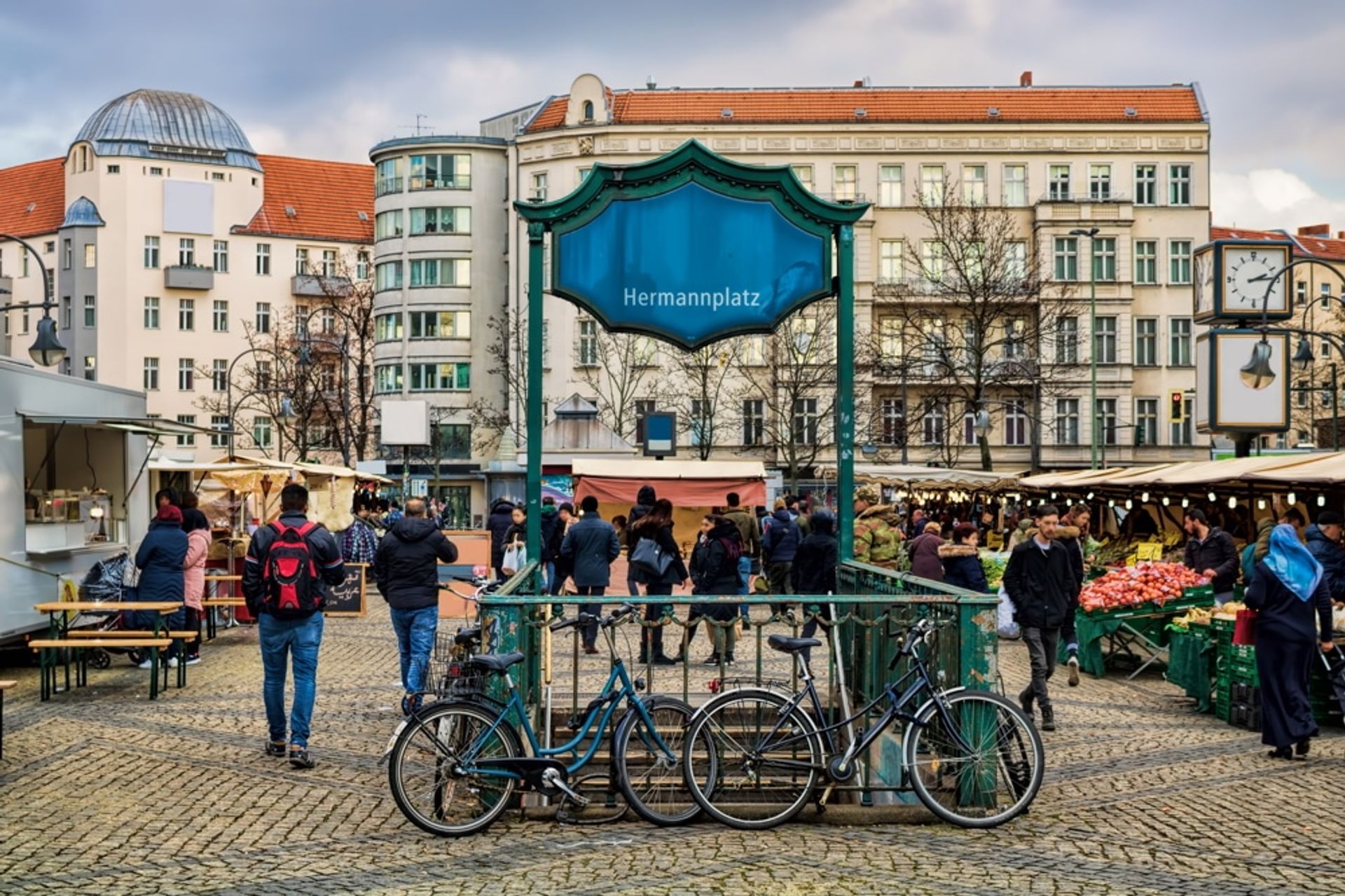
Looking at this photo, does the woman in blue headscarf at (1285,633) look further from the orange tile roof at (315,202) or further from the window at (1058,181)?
the orange tile roof at (315,202)

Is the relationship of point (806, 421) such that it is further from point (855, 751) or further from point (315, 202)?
point (855, 751)

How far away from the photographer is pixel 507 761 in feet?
31.4

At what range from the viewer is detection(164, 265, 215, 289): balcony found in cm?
9256

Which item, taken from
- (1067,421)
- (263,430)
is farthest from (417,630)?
(263,430)

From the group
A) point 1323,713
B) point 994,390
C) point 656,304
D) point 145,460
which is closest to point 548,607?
point 656,304

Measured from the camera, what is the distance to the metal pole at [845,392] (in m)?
12.6

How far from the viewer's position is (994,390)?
7025 cm

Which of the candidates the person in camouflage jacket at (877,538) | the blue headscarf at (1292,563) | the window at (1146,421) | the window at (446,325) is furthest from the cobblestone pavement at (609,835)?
the window at (446,325)

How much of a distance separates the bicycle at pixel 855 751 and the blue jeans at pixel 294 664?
347cm

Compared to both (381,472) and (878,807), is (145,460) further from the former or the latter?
(381,472)

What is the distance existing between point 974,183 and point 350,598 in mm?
50569

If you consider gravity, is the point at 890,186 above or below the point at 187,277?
above

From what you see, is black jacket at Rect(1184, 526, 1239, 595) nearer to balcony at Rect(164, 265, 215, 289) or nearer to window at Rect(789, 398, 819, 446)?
window at Rect(789, 398, 819, 446)

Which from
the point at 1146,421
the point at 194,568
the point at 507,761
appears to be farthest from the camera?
the point at 1146,421
